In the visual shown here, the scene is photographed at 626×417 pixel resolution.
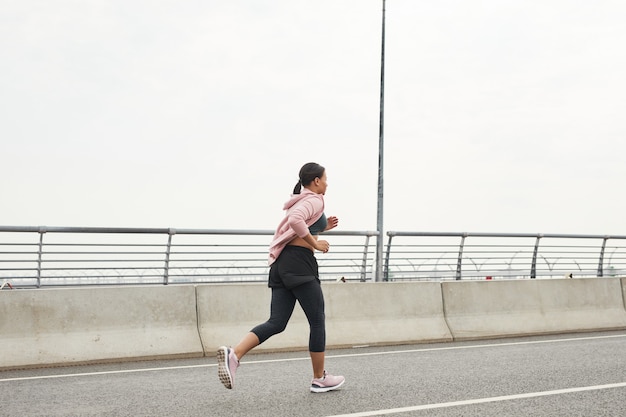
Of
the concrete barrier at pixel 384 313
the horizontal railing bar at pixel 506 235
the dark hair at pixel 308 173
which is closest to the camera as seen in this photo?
the dark hair at pixel 308 173

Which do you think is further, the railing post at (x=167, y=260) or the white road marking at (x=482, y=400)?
the railing post at (x=167, y=260)

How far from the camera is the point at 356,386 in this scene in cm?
723

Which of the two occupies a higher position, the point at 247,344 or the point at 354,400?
the point at 247,344

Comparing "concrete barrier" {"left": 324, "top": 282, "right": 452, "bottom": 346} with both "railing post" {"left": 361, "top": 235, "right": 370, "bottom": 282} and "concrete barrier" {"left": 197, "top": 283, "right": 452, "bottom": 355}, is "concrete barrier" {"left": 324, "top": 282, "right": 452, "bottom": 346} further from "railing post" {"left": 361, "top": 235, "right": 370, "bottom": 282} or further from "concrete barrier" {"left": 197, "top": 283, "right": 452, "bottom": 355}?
"railing post" {"left": 361, "top": 235, "right": 370, "bottom": 282}

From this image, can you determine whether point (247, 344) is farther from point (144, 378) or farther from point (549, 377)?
point (549, 377)

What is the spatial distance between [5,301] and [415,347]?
5240 millimetres

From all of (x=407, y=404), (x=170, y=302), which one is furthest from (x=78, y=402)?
(x=170, y=302)

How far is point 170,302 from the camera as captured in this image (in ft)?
33.2

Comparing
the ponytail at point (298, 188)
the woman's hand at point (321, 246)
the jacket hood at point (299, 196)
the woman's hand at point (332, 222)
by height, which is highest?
the ponytail at point (298, 188)

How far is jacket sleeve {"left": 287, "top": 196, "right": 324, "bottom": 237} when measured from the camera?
6.51 metres

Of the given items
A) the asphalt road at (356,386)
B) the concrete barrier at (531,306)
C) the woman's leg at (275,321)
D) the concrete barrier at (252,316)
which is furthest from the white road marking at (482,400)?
the concrete barrier at (531,306)

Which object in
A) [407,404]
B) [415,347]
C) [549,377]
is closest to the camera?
[407,404]

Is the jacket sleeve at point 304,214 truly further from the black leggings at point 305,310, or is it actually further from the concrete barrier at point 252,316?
the concrete barrier at point 252,316

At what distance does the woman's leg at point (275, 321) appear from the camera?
6.68 metres
